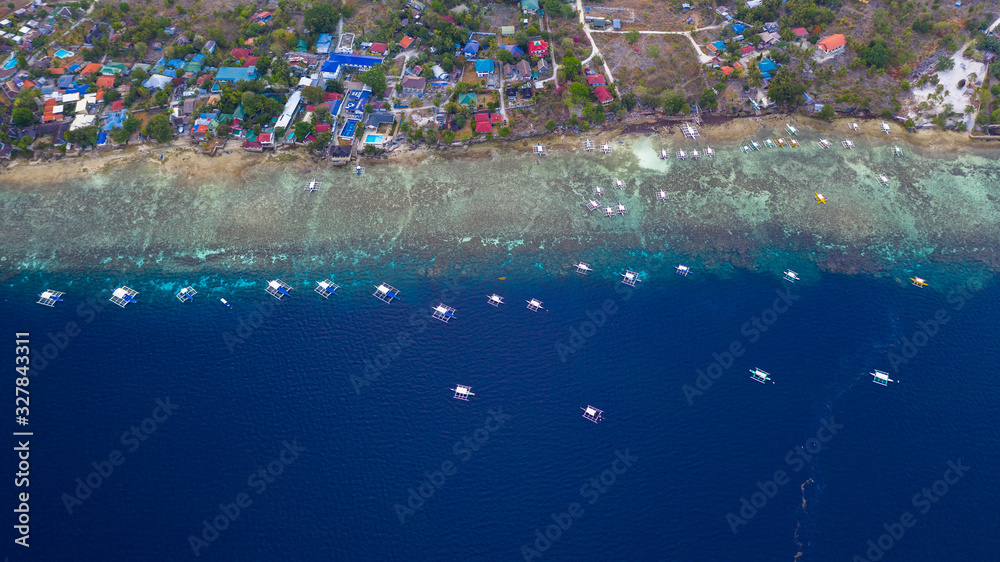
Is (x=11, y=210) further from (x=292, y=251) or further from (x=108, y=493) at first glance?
(x=108, y=493)

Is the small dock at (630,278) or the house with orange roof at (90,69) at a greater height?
the house with orange roof at (90,69)

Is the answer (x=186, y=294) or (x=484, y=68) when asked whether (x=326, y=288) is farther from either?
(x=484, y=68)

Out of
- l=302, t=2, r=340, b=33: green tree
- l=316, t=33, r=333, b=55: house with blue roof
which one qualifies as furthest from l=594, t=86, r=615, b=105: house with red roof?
l=302, t=2, r=340, b=33: green tree

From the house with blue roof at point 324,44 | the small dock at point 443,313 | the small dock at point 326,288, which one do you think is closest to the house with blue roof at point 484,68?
the house with blue roof at point 324,44

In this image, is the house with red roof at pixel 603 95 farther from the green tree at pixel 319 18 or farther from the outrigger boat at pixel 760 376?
the green tree at pixel 319 18

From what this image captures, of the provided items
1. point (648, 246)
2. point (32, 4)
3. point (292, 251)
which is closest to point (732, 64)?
point (648, 246)

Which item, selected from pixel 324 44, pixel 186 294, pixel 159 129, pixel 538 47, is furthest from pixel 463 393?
pixel 324 44
